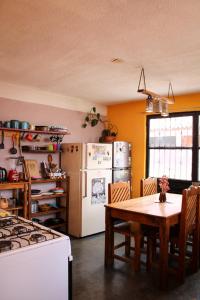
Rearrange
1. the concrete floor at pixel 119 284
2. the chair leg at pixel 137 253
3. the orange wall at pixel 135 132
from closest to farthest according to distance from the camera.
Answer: the concrete floor at pixel 119 284
the chair leg at pixel 137 253
the orange wall at pixel 135 132

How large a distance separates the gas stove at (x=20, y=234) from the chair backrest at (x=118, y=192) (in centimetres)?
157

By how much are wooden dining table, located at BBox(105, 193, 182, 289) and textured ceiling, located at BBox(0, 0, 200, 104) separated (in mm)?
1693

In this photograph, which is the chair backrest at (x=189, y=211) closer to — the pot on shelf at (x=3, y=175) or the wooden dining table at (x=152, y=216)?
the wooden dining table at (x=152, y=216)

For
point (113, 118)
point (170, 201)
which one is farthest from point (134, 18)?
point (113, 118)

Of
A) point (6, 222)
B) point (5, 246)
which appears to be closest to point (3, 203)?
point (6, 222)

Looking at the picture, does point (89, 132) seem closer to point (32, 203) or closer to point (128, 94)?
point (128, 94)

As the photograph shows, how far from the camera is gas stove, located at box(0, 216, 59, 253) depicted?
1550 mm

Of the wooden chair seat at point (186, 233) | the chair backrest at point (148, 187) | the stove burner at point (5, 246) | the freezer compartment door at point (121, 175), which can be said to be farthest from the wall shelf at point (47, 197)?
the stove burner at point (5, 246)

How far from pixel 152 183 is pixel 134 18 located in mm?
2874

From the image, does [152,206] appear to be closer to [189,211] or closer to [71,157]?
[189,211]

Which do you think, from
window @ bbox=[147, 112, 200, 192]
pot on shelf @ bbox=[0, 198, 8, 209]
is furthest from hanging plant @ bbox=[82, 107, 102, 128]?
pot on shelf @ bbox=[0, 198, 8, 209]

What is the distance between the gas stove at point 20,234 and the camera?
155cm

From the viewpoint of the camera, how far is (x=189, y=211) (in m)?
2.99

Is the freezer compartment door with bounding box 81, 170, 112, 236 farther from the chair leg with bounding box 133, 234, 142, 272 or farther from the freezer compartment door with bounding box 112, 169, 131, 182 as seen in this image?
the chair leg with bounding box 133, 234, 142, 272
